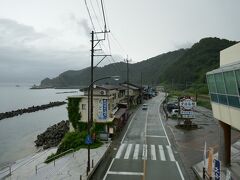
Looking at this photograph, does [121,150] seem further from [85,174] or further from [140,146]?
[85,174]

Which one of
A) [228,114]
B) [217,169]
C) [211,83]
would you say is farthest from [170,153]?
[217,169]

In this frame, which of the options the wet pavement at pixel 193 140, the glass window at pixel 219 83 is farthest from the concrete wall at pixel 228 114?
the wet pavement at pixel 193 140

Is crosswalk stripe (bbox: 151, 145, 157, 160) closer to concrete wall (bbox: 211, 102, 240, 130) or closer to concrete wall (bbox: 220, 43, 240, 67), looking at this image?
concrete wall (bbox: 211, 102, 240, 130)

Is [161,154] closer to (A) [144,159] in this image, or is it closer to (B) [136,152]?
(B) [136,152]

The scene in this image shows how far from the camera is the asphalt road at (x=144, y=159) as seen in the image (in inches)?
981

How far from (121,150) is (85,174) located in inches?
395

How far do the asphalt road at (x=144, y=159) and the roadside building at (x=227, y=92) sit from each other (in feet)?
17.4

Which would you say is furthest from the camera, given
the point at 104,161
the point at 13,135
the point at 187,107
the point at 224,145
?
the point at 13,135

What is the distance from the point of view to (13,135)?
6781 centimetres

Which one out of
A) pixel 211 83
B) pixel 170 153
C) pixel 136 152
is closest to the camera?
pixel 211 83

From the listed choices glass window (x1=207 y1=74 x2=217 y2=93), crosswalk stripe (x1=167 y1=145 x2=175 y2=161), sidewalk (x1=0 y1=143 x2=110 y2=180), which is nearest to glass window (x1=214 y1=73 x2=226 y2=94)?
glass window (x1=207 y1=74 x2=217 y2=93)

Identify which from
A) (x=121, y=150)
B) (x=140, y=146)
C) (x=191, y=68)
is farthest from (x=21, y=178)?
(x=191, y=68)

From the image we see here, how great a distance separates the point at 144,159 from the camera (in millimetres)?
29922

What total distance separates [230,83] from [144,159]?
13351mm
